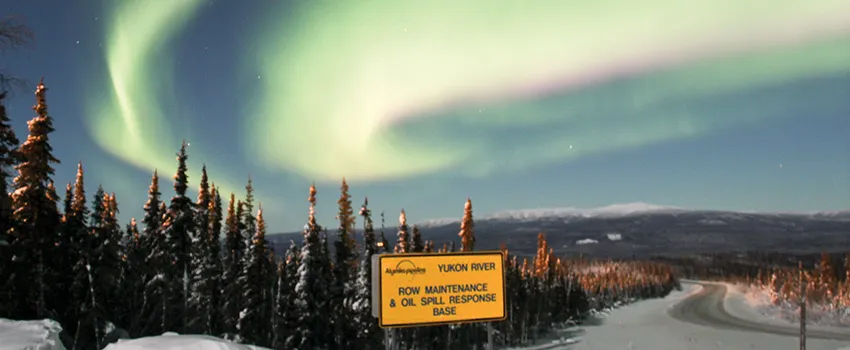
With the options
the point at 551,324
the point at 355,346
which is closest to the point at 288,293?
the point at 355,346

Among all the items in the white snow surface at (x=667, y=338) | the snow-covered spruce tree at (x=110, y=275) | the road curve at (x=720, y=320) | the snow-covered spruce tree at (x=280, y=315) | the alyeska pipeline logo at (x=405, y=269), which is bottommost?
the road curve at (x=720, y=320)

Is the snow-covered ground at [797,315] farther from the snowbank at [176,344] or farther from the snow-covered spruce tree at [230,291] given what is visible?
the snowbank at [176,344]

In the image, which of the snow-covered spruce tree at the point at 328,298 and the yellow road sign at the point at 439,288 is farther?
the snow-covered spruce tree at the point at 328,298

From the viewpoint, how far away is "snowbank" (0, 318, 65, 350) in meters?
11.4

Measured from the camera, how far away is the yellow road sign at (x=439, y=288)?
15.8 metres

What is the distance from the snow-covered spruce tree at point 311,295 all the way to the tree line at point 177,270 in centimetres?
7

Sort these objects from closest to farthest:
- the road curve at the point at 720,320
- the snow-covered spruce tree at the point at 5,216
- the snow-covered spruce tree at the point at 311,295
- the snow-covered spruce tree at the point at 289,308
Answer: the snow-covered spruce tree at the point at 5,216
the snow-covered spruce tree at the point at 311,295
the snow-covered spruce tree at the point at 289,308
the road curve at the point at 720,320

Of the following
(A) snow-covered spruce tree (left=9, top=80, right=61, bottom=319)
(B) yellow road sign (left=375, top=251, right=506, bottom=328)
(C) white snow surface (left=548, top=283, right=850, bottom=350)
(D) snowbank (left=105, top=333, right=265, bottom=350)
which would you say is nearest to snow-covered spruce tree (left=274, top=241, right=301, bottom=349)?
(A) snow-covered spruce tree (left=9, top=80, right=61, bottom=319)

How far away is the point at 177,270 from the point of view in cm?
3916

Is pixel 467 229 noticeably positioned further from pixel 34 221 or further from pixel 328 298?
pixel 34 221

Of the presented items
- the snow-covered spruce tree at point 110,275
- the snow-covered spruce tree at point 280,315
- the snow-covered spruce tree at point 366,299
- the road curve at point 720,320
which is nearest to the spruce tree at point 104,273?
the snow-covered spruce tree at point 110,275

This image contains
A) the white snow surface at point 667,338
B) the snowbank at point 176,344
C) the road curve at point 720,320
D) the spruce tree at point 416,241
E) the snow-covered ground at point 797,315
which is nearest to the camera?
the snowbank at point 176,344

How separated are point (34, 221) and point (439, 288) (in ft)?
79.4

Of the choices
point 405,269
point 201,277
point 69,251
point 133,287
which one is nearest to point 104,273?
point 69,251
